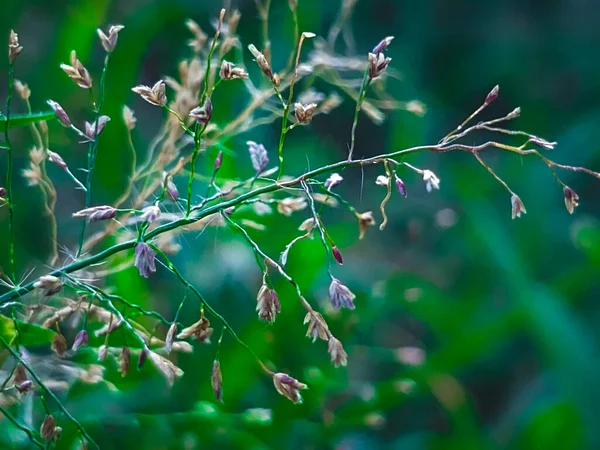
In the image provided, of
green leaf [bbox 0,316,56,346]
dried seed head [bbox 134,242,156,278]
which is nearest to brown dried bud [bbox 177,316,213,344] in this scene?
dried seed head [bbox 134,242,156,278]

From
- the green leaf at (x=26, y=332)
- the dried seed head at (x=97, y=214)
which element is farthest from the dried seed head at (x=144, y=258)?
the green leaf at (x=26, y=332)

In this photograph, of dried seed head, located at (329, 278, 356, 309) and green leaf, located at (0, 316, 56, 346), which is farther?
green leaf, located at (0, 316, 56, 346)

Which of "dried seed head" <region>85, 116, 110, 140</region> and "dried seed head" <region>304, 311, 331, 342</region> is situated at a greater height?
"dried seed head" <region>85, 116, 110, 140</region>

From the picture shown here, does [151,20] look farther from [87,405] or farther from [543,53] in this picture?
[543,53]

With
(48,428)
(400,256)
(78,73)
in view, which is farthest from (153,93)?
(400,256)

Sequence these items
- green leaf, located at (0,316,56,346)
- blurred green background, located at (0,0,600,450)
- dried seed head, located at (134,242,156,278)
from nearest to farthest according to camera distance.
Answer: dried seed head, located at (134,242,156,278) < green leaf, located at (0,316,56,346) < blurred green background, located at (0,0,600,450)

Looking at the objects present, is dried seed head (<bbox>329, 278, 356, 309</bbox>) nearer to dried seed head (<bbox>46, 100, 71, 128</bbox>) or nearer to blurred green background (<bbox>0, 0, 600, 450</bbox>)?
dried seed head (<bbox>46, 100, 71, 128</bbox>)

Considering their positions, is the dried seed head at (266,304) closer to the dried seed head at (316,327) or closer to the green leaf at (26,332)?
the dried seed head at (316,327)

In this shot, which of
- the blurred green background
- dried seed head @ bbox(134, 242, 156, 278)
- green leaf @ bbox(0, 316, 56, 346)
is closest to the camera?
dried seed head @ bbox(134, 242, 156, 278)
